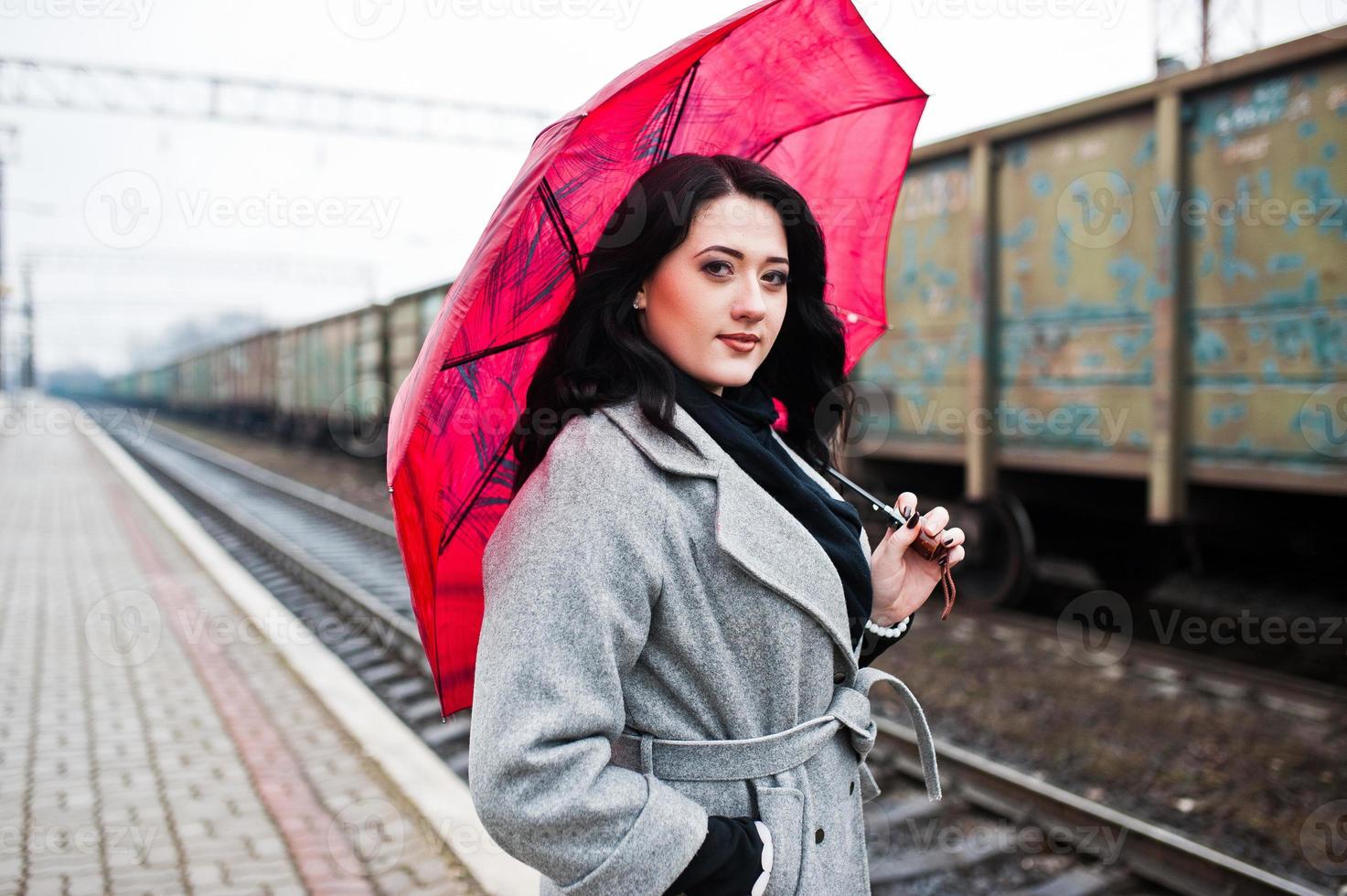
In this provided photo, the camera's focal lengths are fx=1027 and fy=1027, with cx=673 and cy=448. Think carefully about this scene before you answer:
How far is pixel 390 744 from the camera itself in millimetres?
4703

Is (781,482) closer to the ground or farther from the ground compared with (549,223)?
closer to the ground

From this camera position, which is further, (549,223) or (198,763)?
(198,763)

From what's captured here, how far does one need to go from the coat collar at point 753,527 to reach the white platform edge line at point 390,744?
1.61 m

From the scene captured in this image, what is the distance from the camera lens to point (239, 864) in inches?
141

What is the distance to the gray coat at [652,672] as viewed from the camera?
1257mm

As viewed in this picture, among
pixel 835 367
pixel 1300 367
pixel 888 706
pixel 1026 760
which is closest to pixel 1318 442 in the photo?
pixel 1300 367

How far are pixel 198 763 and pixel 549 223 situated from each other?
3.98m

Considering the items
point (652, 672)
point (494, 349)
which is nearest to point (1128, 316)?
point (494, 349)

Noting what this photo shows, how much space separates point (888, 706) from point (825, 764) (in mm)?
4075

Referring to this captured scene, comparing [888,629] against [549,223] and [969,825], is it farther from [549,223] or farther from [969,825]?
[969,825]

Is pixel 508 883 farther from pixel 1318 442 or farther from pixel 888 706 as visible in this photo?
pixel 1318 442

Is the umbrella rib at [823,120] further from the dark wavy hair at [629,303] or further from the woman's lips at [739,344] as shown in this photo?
the woman's lips at [739,344]

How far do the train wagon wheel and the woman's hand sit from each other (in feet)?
17.5

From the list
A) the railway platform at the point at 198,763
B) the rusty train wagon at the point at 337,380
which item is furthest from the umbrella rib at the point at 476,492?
the rusty train wagon at the point at 337,380
